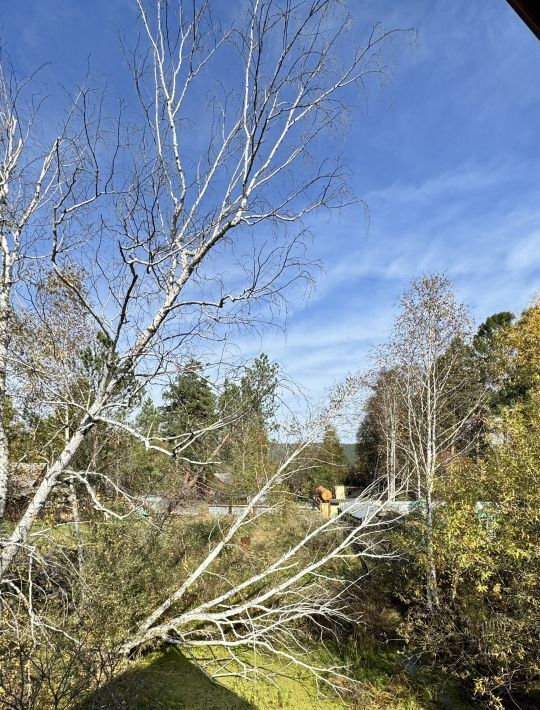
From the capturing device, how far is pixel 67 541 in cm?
693

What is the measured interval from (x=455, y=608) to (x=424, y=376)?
4.77 m

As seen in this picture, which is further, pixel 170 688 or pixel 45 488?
pixel 170 688

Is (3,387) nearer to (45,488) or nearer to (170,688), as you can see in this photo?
(45,488)

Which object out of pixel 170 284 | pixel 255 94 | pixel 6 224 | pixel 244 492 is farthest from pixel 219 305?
pixel 244 492

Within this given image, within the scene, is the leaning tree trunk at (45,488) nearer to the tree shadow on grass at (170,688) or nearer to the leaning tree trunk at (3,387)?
the leaning tree trunk at (3,387)

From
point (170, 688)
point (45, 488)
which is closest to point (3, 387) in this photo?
point (45, 488)

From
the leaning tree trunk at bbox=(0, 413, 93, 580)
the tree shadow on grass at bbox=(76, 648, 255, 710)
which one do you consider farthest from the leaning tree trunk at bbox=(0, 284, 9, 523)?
the tree shadow on grass at bbox=(76, 648, 255, 710)

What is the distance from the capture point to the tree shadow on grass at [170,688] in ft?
19.0

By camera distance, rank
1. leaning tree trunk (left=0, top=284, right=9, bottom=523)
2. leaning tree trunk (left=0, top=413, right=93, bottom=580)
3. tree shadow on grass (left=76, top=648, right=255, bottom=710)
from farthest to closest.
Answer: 1. tree shadow on grass (left=76, top=648, right=255, bottom=710)
2. leaning tree trunk (left=0, top=284, right=9, bottom=523)
3. leaning tree trunk (left=0, top=413, right=93, bottom=580)

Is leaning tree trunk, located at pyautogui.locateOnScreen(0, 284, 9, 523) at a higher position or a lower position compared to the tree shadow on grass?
higher

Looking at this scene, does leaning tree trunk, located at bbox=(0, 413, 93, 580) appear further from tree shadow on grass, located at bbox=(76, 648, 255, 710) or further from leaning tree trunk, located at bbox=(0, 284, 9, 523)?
tree shadow on grass, located at bbox=(76, 648, 255, 710)

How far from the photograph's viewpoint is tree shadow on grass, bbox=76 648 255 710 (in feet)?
19.0

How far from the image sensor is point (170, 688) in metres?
6.48

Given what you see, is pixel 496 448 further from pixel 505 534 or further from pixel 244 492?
pixel 244 492
